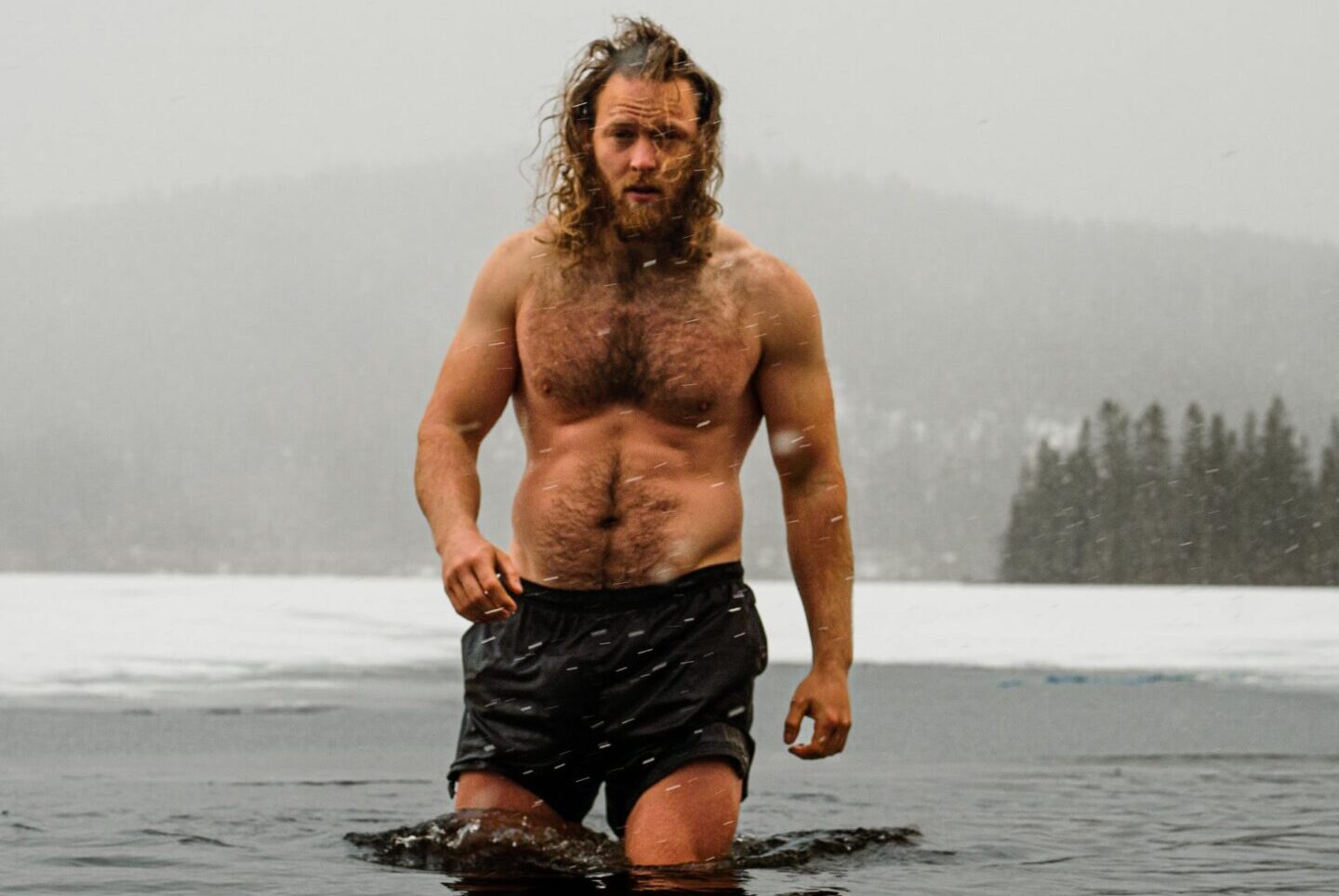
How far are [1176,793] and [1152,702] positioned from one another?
585cm

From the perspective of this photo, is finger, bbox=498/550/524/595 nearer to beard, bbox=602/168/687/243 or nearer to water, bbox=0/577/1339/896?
water, bbox=0/577/1339/896

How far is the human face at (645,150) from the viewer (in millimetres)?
4195

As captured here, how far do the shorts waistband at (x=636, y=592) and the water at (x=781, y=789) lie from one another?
1.89 ft

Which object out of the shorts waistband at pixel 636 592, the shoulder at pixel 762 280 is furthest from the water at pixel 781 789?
the shoulder at pixel 762 280

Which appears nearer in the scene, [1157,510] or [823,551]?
[823,551]

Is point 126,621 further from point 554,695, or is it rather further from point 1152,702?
point 554,695

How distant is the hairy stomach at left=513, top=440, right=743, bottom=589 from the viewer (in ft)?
13.8

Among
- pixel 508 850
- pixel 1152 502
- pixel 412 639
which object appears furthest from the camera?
pixel 1152 502

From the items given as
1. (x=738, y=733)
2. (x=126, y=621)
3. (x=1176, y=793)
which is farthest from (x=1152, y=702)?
(x=126, y=621)

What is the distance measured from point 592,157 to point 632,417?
2.10ft

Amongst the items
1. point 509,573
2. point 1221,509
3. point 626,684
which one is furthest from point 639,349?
point 1221,509

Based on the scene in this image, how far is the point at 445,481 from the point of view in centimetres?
404

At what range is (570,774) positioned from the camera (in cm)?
429

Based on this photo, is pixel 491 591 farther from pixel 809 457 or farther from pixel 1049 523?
pixel 1049 523
